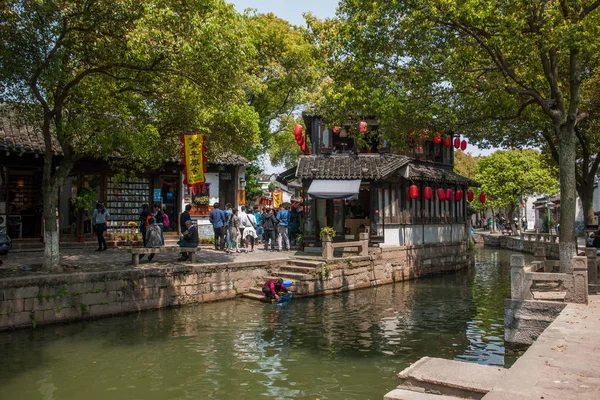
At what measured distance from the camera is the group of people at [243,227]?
18.2 metres

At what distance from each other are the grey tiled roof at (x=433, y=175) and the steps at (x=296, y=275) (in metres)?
5.97

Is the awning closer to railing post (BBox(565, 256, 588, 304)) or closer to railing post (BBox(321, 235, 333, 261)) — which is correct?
railing post (BBox(321, 235, 333, 261))

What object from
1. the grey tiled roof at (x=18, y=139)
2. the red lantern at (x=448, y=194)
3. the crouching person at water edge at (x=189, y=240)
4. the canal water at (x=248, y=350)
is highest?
the grey tiled roof at (x=18, y=139)

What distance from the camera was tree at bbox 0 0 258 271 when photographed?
36.2 ft

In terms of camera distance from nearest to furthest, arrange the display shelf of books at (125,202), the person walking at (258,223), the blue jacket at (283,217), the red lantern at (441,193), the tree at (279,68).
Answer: the blue jacket at (283,217) → the display shelf of books at (125,202) → the red lantern at (441,193) → the person walking at (258,223) → the tree at (279,68)

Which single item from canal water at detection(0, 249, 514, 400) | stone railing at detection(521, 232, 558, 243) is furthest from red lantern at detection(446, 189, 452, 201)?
canal water at detection(0, 249, 514, 400)

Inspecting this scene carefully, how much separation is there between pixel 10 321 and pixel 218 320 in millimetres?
4309

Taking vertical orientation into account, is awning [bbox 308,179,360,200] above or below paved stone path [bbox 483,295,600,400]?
above

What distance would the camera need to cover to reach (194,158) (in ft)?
52.5

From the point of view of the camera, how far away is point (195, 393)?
23.7 feet

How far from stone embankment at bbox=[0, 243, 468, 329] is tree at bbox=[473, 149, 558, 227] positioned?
25.6 m

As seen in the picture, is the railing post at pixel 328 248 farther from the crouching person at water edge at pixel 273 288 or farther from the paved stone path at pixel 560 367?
the paved stone path at pixel 560 367

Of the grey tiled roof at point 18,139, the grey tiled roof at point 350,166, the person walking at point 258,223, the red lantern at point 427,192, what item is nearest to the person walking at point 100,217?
the grey tiled roof at point 18,139

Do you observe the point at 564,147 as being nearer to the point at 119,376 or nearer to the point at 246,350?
the point at 246,350
